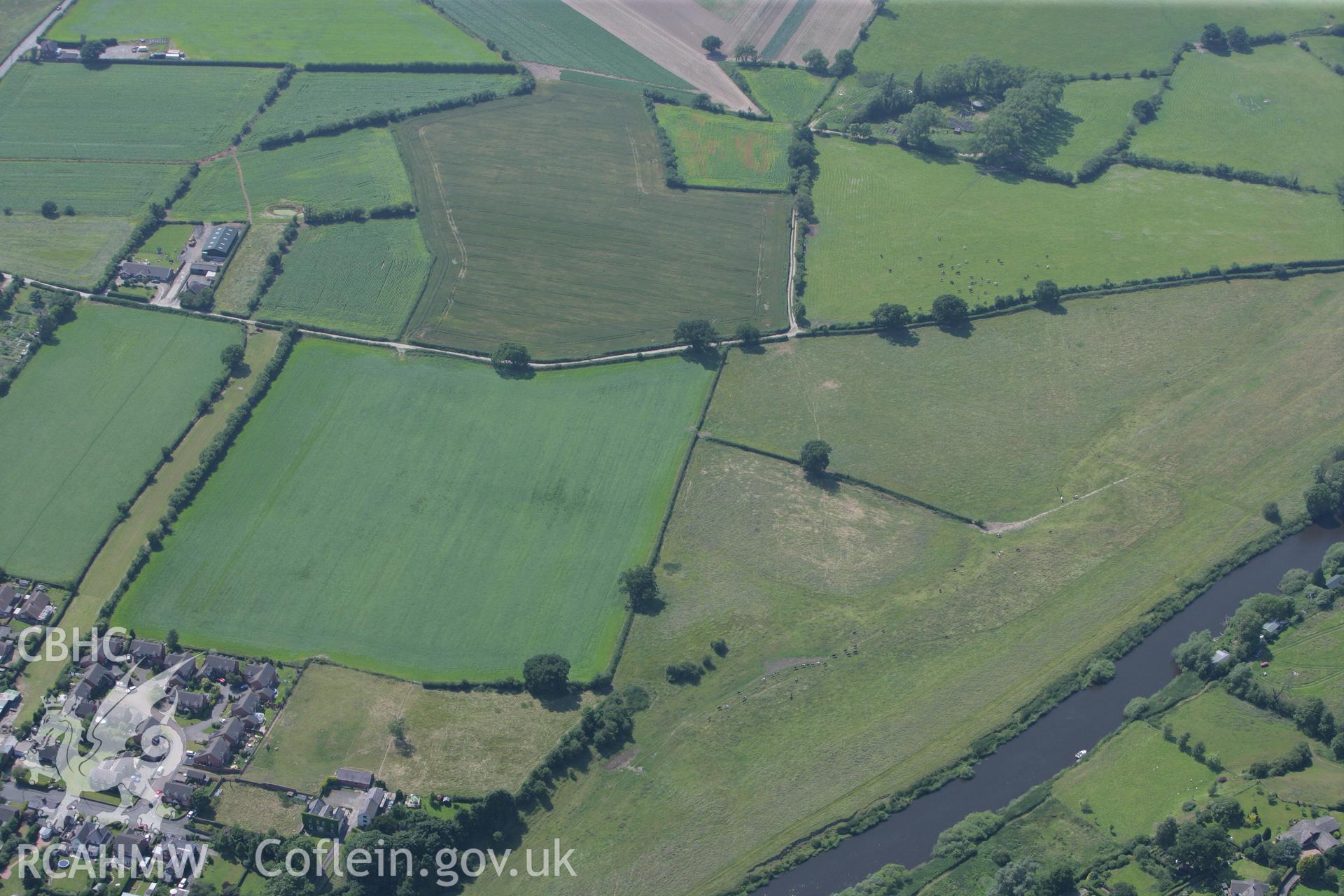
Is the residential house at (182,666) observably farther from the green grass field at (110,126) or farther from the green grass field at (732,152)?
the green grass field at (732,152)

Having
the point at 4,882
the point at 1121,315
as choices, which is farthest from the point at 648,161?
the point at 4,882

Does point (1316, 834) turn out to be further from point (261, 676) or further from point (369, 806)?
point (261, 676)

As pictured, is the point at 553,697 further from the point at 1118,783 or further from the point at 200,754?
the point at 1118,783

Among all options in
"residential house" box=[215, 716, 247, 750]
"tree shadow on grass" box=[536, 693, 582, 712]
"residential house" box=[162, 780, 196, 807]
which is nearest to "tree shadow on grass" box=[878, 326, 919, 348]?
"tree shadow on grass" box=[536, 693, 582, 712]

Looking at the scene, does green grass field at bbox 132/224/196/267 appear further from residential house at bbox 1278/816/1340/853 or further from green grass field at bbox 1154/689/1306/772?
residential house at bbox 1278/816/1340/853

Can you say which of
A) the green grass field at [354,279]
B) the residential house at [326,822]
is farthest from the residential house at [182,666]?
the green grass field at [354,279]
